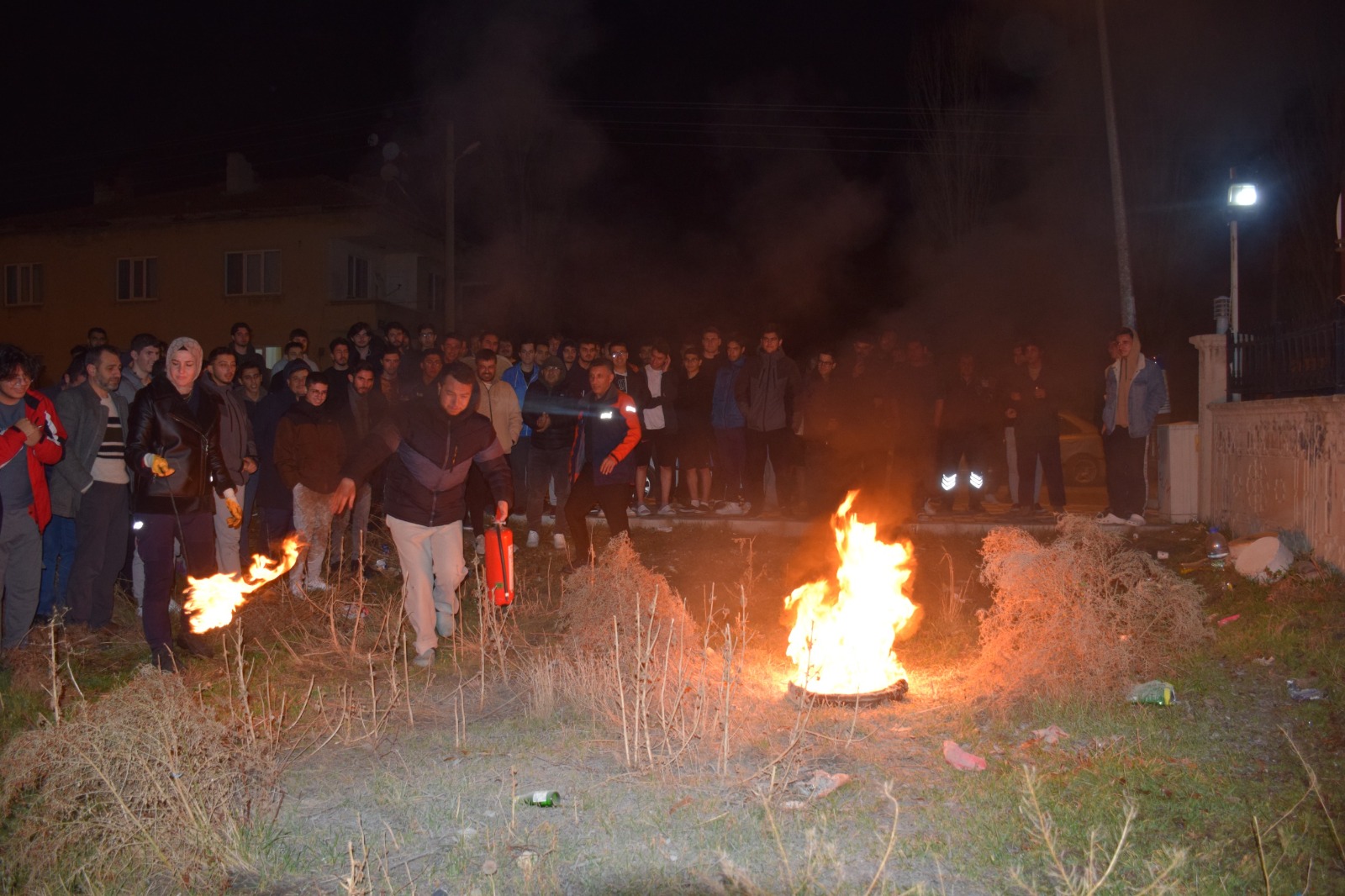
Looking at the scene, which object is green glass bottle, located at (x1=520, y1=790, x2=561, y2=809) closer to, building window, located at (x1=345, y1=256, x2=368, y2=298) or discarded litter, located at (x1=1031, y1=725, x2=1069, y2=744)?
discarded litter, located at (x1=1031, y1=725, x2=1069, y2=744)

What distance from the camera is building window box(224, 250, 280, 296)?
1081 inches

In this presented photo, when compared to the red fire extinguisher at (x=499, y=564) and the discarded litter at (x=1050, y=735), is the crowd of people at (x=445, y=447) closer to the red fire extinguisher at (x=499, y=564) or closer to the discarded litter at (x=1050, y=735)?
the red fire extinguisher at (x=499, y=564)

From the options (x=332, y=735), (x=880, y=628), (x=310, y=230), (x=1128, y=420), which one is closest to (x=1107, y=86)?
(x=1128, y=420)

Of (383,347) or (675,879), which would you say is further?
(383,347)

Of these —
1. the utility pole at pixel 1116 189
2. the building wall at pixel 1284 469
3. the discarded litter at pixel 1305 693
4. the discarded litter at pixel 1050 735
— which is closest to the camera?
the discarded litter at pixel 1050 735

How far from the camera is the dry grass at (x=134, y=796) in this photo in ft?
12.1

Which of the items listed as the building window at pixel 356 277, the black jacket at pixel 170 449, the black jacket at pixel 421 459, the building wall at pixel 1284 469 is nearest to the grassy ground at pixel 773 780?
the black jacket at pixel 421 459

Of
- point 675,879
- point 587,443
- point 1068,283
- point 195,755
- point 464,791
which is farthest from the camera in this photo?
point 1068,283

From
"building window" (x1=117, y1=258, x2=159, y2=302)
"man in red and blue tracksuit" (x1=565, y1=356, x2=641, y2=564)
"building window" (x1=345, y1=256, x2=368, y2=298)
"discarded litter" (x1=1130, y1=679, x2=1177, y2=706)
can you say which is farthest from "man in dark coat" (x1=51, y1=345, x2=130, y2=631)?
"building window" (x1=117, y1=258, x2=159, y2=302)

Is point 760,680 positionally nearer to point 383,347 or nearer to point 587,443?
point 587,443

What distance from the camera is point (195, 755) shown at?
401 centimetres

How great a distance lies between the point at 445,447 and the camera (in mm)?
6363

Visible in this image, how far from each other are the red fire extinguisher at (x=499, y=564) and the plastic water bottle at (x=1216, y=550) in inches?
225

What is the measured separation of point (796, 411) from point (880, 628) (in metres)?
5.17
